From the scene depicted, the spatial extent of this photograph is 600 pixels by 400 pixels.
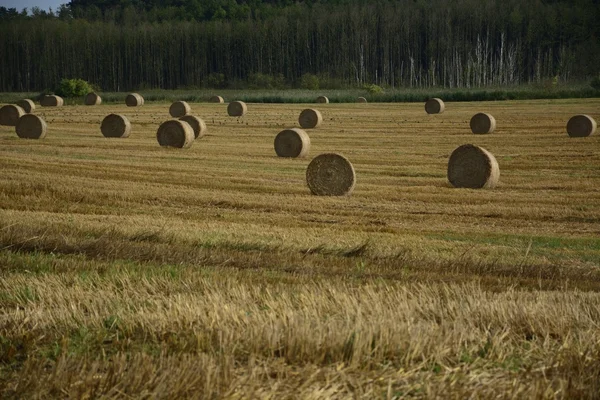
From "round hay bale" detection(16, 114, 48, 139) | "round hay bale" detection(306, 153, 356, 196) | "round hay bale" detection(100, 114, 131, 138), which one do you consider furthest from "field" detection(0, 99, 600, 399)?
"round hay bale" detection(100, 114, 131, 138)

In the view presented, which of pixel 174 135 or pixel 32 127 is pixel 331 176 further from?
pixel 32 127

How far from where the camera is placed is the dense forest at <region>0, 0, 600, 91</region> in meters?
106

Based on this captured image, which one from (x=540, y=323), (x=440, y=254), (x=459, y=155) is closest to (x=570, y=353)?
(x=540, y=323)

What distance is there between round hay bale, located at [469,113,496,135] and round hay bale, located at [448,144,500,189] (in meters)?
14.4

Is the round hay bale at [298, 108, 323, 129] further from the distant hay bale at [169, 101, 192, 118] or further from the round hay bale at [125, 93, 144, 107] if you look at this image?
the round hay bale at [125, 93, 144, 107]

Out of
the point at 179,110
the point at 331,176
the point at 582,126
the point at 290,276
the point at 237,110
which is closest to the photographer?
the point at 290,276

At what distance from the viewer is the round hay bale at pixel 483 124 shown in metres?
35.1

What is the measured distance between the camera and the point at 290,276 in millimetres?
8820

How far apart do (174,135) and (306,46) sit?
86.0 m

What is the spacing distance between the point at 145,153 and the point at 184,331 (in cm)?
2452

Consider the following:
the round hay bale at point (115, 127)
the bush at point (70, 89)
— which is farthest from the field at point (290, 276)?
the bush at point (70, 89)

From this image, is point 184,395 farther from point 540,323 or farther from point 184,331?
point 540,323

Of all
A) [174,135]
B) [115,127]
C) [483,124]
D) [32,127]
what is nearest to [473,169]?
[174,135]

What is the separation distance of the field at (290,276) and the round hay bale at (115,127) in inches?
173
